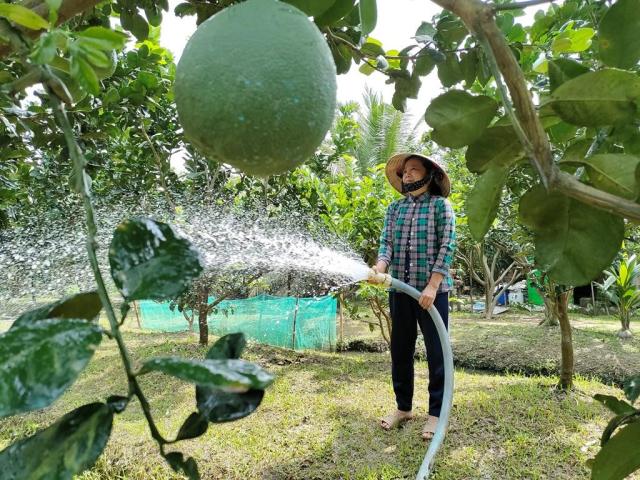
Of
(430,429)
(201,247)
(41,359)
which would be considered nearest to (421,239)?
(430,429)

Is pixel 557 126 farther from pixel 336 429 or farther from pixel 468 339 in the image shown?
pixel 468 339

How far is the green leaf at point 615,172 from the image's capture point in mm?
534

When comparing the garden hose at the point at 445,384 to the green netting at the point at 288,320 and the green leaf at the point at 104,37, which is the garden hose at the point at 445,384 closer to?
the green leaf at the point at 104,37

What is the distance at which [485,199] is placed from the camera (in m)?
0.66

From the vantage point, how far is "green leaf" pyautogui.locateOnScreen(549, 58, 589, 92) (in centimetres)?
66

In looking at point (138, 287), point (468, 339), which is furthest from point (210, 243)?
point (138, 287)

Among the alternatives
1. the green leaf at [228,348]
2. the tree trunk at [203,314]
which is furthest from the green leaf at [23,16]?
the tree trunk at [203,314]

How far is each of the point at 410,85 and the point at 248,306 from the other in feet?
15.3

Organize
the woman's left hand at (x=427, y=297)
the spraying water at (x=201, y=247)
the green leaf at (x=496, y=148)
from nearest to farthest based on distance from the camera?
the green leaf at (x=496, y=148) < the woman's left hand at (x=427, y=297) < the spraying water at (x=201, y=247)

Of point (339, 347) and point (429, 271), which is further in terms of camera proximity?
point (339, 347)

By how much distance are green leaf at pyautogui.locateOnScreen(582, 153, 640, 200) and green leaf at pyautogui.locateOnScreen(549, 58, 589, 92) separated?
138mm

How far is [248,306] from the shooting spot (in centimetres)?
564

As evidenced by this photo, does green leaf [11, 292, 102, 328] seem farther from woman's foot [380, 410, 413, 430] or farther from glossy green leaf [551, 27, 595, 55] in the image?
woman's foot [380, 410, 413, 430]

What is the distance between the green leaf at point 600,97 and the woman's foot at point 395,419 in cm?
255
